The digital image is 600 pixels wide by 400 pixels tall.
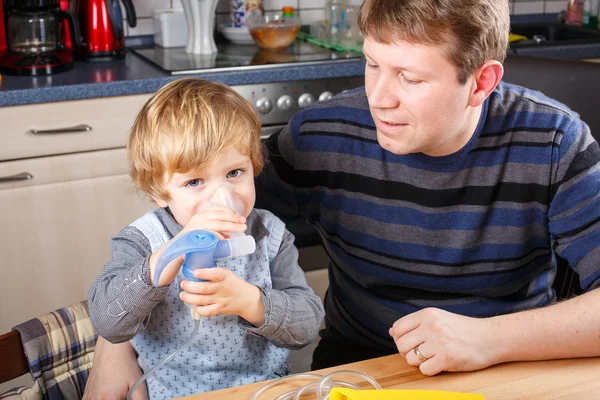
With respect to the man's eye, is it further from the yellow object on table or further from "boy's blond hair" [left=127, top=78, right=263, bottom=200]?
the yellow object on table

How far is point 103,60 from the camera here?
270 cm

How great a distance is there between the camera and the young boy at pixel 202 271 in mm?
1124

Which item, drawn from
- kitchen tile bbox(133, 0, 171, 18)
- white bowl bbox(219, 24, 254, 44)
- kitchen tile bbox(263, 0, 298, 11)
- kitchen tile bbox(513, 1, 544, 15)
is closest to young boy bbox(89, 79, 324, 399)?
white bowl bbox(219, 24, 254, 44)

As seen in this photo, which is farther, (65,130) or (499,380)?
(65,130)

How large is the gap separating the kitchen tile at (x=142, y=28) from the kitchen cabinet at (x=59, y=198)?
28.5 inches

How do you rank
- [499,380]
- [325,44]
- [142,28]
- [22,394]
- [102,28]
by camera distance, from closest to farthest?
[499,380] < [22,394] < [102,28] < [325,44] < [142,28]

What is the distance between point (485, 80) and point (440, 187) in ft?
0.69

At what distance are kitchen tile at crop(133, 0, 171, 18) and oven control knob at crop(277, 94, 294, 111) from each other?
0.76 metres

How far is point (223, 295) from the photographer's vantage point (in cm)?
109

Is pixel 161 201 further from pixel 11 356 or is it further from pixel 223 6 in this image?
pixel 223 6

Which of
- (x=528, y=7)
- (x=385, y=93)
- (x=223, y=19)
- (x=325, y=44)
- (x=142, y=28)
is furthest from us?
(x=528, y=7)

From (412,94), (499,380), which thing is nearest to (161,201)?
(412,94)

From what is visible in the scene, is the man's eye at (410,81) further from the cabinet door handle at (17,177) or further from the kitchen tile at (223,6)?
the kitchen tile at (223,6)

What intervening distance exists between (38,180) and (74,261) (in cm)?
29
